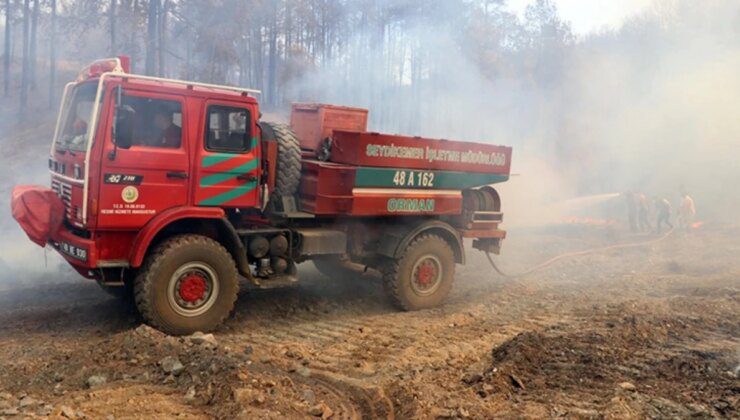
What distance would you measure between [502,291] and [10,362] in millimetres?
6399

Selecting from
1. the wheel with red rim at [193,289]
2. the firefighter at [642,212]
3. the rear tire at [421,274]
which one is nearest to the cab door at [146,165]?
the wheel with red rim at [193,289]

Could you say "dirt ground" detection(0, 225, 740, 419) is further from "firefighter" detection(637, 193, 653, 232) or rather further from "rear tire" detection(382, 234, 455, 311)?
"firefighter" detection(637, 193, 653, 232)

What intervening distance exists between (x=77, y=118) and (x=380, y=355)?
4.10 meters

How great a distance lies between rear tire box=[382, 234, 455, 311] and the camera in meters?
8.16

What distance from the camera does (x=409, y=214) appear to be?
8148 mm

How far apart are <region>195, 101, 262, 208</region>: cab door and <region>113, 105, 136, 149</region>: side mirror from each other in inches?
30.1

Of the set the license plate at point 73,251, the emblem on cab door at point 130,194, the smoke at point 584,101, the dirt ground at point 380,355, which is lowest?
the dirt ground at point 380,355

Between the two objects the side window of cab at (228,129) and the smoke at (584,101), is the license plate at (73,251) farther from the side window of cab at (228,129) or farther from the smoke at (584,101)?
the smoke at (584,101)

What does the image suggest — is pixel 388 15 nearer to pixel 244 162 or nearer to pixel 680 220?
pixel 680 220

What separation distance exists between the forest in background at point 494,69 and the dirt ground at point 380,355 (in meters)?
12.7

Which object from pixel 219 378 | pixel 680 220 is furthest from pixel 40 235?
pixel 680 220

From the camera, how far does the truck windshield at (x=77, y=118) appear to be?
6418 mm

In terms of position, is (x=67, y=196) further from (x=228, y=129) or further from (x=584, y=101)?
(x=584, y=101)

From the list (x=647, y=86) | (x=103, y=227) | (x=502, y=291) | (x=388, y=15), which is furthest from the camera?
(x=647, y=86)
